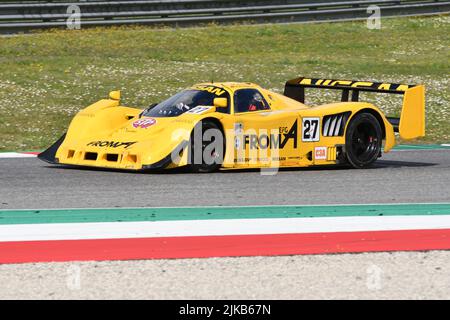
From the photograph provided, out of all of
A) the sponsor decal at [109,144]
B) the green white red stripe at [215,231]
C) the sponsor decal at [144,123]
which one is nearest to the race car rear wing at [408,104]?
the sponsor decal at [144,123]

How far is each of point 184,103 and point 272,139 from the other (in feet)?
3.16

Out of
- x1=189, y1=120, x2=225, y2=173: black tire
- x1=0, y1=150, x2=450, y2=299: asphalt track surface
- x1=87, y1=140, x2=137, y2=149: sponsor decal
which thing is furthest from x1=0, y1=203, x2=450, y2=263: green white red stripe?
x1=87, y1=140, x2=137, y2=149: sponsor decal

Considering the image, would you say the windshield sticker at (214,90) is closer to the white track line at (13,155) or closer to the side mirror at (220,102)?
the side mirror at (220,102)

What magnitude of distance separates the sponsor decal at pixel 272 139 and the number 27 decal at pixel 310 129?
137 mm

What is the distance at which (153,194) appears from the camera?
8.80m

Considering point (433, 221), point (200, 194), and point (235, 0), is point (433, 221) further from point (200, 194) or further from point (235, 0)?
point (235, 0)

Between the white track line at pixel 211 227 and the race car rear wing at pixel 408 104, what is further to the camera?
the race car rear wing at pixel 408 104

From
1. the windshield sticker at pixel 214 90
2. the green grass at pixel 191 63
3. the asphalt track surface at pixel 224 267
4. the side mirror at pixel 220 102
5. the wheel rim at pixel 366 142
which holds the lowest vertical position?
the asphalt track surface at pixel 224 267

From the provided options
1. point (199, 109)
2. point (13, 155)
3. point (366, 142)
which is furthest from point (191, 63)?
point (199, 109)

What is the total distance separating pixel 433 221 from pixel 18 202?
3293 mm

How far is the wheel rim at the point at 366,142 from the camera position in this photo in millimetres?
11203

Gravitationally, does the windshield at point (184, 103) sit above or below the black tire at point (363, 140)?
→ above

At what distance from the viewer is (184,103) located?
10.5 m

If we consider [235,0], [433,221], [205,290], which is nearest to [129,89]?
[235,0]
